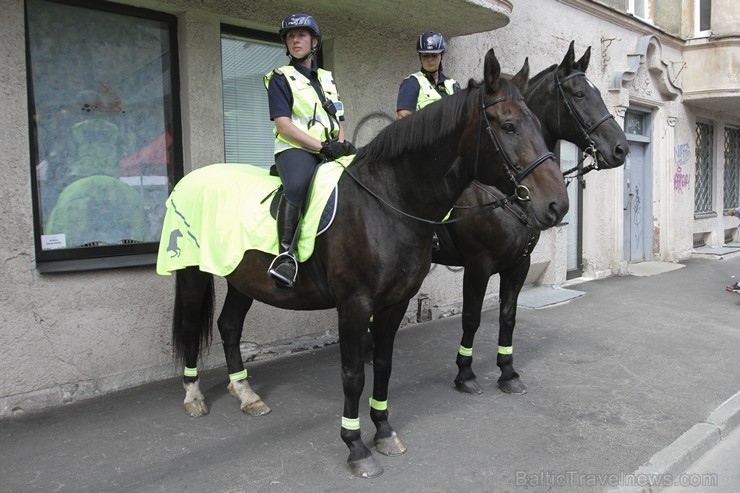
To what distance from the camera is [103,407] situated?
175 inches

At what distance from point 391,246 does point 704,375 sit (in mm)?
3745

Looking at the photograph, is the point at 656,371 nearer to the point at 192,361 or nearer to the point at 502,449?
the point at 502,449

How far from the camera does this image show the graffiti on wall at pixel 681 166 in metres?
12.2

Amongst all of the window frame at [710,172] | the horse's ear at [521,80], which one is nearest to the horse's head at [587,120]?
the horse's ear at [521,80]

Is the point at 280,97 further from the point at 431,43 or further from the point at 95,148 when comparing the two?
the point at 95,148

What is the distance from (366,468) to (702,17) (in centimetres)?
1370

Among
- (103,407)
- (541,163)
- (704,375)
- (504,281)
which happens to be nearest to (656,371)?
(704,375)

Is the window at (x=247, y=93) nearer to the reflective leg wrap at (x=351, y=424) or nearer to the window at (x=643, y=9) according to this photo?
the reflective leg wrap at (x=351, y=424)

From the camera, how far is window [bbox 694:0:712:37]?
12492mm

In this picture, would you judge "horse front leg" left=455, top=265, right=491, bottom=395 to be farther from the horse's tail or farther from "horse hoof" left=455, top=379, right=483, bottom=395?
the horse's tail

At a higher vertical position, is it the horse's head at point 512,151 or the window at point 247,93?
the window at point 247,93

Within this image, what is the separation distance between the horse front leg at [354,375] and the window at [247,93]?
3.01 metres

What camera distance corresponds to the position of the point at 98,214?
4.88 meters

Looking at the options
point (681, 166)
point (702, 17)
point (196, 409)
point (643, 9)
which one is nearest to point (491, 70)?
point (196, 409)
